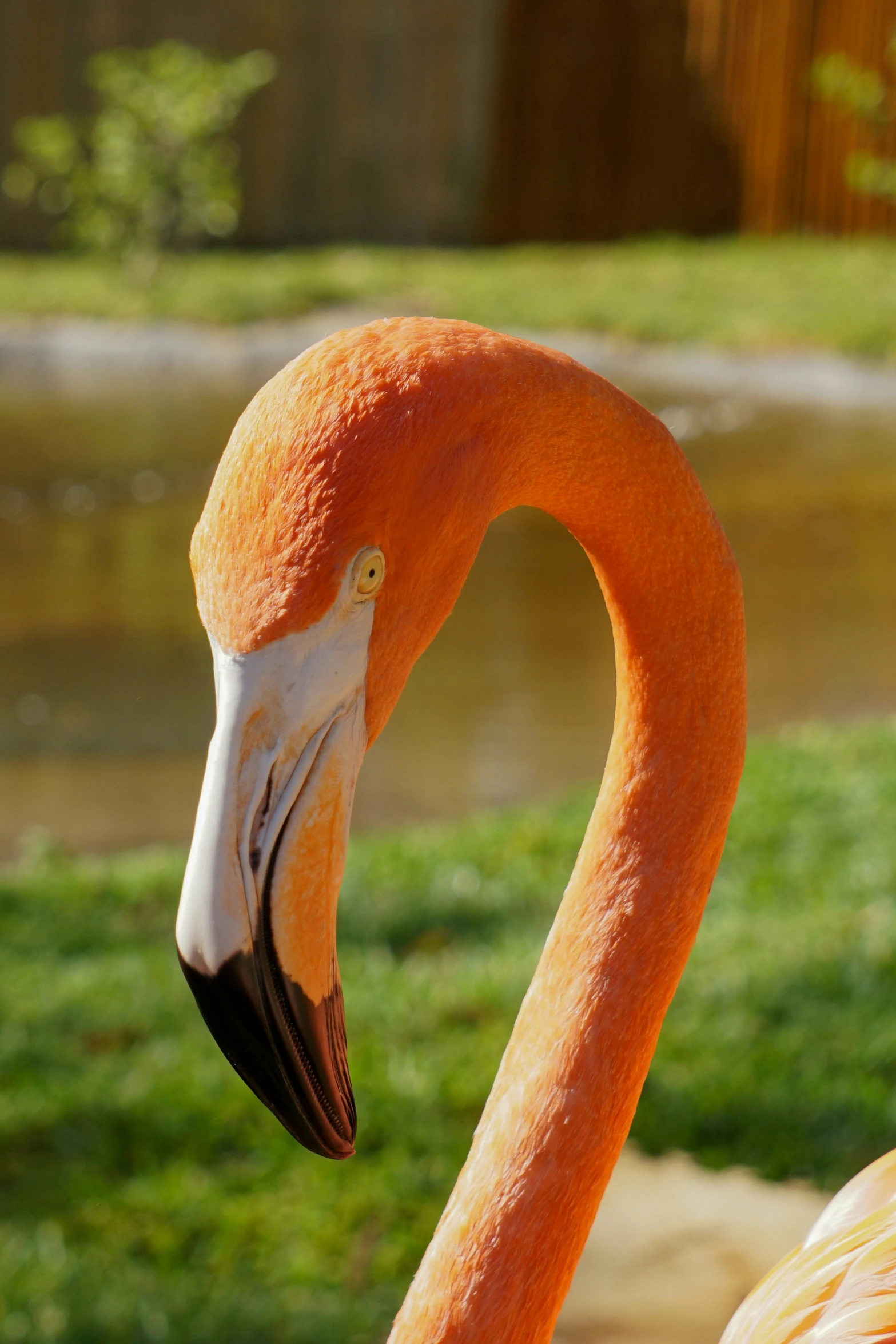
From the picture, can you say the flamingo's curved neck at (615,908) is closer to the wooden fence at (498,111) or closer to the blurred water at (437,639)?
the blurred water at (437,639)

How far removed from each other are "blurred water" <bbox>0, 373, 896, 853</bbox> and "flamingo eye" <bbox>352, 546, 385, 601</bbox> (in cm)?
333

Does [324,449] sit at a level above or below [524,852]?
above

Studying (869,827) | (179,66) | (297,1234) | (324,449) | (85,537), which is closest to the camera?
(324,449)

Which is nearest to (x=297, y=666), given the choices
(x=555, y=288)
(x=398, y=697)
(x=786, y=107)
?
(x=398, y=697)

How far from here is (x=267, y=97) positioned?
1476cm

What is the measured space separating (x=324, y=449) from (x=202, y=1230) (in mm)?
1912

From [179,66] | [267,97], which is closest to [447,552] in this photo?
[179,66]

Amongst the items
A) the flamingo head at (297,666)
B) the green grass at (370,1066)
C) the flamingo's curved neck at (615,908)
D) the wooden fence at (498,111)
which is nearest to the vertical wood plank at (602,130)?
the wooden fence at (498,111)

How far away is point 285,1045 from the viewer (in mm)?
1074

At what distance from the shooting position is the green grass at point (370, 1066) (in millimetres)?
2504

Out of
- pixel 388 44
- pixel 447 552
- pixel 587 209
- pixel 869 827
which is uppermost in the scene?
pixel 388 44

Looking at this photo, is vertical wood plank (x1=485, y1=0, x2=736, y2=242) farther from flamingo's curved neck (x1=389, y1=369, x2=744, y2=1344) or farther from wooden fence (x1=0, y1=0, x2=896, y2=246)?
flamingo's curved neck (x1=389, y1=369, x2=744, y2=1344)

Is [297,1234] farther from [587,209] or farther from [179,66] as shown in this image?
[587,209]

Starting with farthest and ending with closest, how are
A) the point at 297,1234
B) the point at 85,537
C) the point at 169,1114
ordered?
the point at 85,537
the point at 169,1114
the point at 297,1234
